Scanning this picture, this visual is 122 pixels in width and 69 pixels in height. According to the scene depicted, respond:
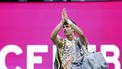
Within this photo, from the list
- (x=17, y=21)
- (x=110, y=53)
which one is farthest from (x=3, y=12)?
(x=110, y=53)

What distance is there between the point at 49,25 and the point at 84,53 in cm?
201

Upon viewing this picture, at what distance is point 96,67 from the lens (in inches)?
195

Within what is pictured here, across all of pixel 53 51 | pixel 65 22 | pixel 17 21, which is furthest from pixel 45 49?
pixel 65 22

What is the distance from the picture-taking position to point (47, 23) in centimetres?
701

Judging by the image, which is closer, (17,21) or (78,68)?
(78,68)

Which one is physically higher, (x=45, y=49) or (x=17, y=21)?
(x=17, y=21)

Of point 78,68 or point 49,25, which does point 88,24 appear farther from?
point 78,68

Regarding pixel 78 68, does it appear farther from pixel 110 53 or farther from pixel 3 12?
pixel 3 12

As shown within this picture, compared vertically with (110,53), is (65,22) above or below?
above

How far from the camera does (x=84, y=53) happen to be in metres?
5.07

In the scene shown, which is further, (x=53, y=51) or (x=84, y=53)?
(x=53, y=51)

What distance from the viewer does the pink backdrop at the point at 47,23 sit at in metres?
6.91

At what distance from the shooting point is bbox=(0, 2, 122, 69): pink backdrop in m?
6.91

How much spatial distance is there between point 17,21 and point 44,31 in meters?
0.44
